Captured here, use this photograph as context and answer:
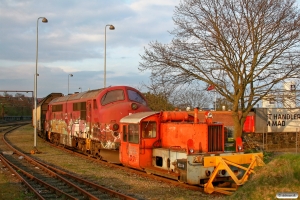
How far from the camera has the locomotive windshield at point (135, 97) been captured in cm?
1694

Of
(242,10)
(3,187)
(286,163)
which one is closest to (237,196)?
(286,163)

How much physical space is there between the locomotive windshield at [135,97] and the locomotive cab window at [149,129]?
419 centimetres

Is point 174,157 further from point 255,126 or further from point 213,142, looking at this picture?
point 255,126

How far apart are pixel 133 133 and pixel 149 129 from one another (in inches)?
27.2

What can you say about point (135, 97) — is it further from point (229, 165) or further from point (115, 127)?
point (229, 165)

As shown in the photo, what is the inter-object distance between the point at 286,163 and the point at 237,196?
4.87ft

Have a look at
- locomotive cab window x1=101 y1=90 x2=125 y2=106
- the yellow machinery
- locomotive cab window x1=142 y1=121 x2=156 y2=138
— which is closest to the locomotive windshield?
locomotive cab window x1=101 y1=90 x2=125 y2=106

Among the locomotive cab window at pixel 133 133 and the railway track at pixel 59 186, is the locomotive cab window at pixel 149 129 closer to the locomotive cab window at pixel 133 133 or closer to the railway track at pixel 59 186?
the locomotive cab window at pixel 133 133

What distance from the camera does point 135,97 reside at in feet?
56.1

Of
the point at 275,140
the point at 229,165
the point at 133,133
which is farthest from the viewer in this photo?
the point at 275,140

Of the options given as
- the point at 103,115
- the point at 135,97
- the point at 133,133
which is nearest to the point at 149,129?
the point at 133,133

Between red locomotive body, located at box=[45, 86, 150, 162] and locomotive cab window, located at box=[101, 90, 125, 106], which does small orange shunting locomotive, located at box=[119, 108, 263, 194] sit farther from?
locomotive cab window, located at box=[101, 90, 125, 106]

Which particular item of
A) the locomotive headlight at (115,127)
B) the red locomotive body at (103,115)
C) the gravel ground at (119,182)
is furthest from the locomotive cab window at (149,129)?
the locomotive headlight at (115,127)

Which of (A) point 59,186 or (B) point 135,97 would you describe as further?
(B) point 135,97
